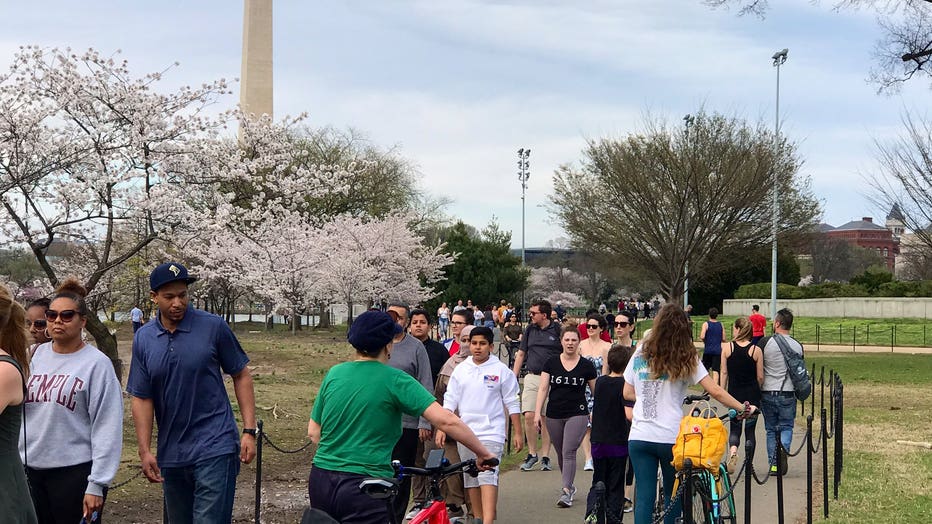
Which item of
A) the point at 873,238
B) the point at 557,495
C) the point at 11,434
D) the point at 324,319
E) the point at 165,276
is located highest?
the point at 873,238

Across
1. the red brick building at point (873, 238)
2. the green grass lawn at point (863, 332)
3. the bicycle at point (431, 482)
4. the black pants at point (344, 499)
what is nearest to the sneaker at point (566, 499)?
the bicycle at point (431, 482)

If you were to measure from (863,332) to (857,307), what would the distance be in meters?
9.37

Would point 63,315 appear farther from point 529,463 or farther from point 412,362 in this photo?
point 529,463

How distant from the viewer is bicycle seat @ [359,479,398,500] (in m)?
4.28

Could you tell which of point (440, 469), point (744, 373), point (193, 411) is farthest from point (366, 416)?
point (744, 373)

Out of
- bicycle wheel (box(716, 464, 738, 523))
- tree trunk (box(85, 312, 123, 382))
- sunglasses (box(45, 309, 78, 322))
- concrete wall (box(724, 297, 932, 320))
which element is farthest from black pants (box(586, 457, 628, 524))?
concrete wall (box(724, 297, 932, 320))

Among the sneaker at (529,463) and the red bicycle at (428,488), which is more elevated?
the red bicycle at (428,488)

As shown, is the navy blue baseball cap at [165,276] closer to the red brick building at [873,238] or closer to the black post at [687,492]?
the black post at [687,492]

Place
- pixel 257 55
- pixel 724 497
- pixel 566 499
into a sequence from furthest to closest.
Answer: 1. pixel 257 55
2. pixel 566 499
3. pixel 724 497

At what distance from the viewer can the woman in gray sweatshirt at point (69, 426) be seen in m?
5.19

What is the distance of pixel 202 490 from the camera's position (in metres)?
5.41

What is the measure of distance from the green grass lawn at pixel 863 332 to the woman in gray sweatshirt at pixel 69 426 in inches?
1500

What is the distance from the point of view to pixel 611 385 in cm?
848

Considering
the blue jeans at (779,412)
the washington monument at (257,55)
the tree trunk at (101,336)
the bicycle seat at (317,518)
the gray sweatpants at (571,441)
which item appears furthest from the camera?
the washington monument at (257,55)
